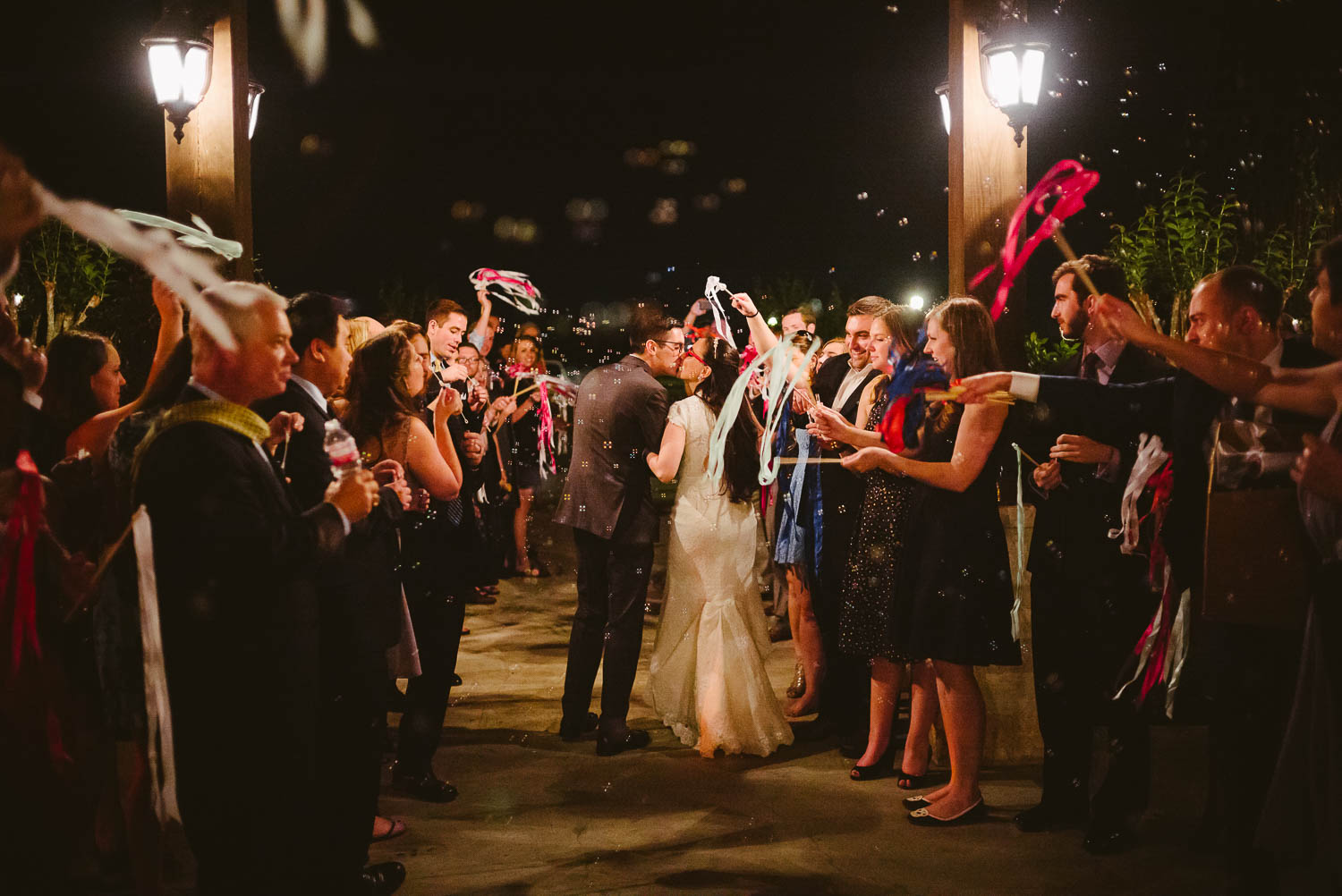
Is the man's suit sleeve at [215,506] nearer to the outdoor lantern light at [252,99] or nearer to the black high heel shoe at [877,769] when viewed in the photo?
the black high heel shoe at [877,769]

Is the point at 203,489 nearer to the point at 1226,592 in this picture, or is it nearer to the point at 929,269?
the point at 1226,592

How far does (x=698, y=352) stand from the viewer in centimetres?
573

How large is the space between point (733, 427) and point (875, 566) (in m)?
1.15

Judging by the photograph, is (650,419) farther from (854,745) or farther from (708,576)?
(854,745)

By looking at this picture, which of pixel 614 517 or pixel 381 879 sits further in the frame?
pixel 614 517

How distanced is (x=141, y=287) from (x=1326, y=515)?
269 inches

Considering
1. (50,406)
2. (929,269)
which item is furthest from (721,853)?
(929,269)

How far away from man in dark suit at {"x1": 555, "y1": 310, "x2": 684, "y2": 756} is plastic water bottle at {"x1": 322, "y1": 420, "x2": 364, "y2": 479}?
8.40 feet

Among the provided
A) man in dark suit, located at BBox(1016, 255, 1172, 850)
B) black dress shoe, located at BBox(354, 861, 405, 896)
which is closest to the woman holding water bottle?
black dress shoe, located at BBox(354, 861, 405, 896)

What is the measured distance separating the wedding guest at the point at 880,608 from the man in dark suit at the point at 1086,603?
1.72ft

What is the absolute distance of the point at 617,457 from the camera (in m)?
5.55

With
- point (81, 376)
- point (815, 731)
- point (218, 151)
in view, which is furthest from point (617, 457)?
point (218, 151)

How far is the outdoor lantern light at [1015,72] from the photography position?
17.3ft

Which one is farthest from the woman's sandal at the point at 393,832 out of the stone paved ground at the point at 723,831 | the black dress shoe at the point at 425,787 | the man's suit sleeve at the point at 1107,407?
the man's suit sleeve at the point at 1107,407
